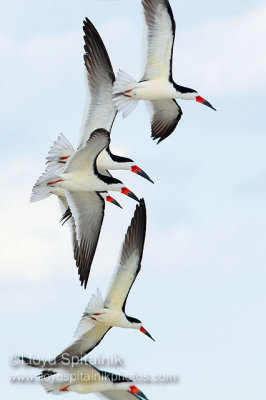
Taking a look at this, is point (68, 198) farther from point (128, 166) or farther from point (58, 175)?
point (128, 166)

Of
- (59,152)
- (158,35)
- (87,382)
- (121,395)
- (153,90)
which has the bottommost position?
(121,395)

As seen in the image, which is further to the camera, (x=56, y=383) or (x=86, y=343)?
(x=86, y=343)

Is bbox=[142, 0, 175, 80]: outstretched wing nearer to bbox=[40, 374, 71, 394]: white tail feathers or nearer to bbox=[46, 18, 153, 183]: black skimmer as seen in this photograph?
bbox=[46, 18, 153, 183]: black skimmer

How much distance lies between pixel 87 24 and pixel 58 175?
8.26 ft

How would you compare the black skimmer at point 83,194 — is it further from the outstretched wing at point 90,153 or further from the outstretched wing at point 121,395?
the outstretched wing at point 121,395

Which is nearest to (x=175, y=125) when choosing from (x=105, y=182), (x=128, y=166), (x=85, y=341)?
(x=128, y=166)

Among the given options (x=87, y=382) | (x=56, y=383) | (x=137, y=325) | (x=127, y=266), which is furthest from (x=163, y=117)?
(x=56, y=383)

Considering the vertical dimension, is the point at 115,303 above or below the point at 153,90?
below

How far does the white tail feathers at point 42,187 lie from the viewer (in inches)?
697

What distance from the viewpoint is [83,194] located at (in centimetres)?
1770

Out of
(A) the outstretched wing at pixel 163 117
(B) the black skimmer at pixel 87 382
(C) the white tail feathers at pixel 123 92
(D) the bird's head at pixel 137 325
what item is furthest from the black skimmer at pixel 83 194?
(A) the outstretched wing at pixel 163 117

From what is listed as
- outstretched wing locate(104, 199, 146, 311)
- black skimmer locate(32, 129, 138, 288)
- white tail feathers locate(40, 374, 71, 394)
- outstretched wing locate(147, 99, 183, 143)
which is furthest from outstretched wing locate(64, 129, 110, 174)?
outstretched wing locate(147, 99, 183, 143)

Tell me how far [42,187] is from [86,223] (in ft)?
2.76

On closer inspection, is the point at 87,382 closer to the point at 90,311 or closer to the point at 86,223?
the point at 90,311
